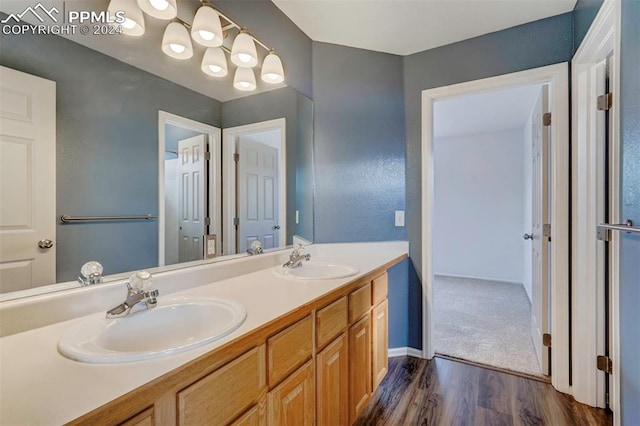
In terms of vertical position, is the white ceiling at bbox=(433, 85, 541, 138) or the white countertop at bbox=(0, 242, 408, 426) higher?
the white ceiling at bbox=(433, 85, 541, 138)

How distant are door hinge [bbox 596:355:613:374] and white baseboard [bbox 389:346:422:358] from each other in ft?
3.28

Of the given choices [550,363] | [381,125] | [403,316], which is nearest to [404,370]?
[403,316]

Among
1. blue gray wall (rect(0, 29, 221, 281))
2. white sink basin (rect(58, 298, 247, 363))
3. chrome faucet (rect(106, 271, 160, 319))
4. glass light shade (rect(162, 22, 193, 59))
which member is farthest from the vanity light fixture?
white sink basin (rect(58, 298, 247, 363))

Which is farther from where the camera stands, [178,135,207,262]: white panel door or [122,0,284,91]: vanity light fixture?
[178,135,207,262]: white panel door

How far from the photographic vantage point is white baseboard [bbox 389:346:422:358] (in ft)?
7.32

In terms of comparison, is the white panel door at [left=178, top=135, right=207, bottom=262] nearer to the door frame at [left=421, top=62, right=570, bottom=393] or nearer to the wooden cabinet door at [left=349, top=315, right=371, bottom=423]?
the wooden cabinet door at [left=349, top=315, right=371, bottom=423]

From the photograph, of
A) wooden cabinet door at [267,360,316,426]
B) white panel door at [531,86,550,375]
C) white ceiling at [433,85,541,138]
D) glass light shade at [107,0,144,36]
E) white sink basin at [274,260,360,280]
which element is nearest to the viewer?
wooden cabinet door at [267,360,316,426]

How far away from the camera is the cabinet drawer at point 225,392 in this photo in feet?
2.19

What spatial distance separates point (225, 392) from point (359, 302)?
0.85 meters

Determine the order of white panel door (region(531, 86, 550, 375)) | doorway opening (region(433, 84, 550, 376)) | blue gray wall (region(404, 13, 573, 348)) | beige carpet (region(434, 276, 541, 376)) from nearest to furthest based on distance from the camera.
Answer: blue gray wall (region(404, 13, 573, 348))
white panel door (region(531, 86, 550, 375))
beige carpet (region(434, 276, 541, 376))
doorway opening (region(433, 84, 550, 376))

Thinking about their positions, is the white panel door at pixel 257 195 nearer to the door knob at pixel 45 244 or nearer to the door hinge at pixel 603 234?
the door knob at pixel 45 244

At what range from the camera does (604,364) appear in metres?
1.62

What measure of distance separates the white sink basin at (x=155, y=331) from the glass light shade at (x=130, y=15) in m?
1.01

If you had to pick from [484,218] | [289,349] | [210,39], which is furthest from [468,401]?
[484,218]
